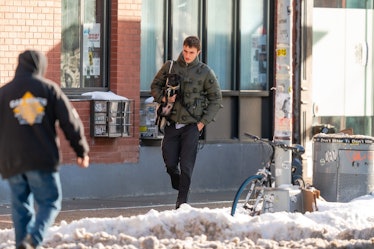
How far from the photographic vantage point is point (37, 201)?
8875 millimetres

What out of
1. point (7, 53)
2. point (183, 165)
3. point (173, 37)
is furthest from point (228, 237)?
point (173, 37)

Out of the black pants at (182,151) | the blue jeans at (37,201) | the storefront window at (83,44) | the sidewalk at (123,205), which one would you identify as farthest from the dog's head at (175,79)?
the blue jeans at (37,201)

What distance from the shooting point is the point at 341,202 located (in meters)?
13.9

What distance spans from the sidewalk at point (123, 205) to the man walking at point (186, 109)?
1387mm

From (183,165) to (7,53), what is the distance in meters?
3.33

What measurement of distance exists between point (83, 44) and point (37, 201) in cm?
708

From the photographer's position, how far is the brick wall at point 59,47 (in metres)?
14.7

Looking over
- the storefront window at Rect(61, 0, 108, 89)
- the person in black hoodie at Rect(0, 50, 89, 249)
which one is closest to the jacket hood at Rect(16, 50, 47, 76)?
the person in black hoodie at Rect(0, 50, 89, 249)

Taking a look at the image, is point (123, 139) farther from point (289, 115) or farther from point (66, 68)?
point (289, 115)

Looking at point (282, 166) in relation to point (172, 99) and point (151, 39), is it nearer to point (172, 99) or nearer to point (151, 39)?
point (172, 99)

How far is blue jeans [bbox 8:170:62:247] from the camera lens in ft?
28.8

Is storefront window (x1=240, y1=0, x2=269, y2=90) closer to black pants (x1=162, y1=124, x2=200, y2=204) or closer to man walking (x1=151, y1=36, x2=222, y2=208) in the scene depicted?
man walking (x1=151, y1=36, x2=222, y2=208)

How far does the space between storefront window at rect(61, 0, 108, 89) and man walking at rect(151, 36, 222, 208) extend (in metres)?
3.08

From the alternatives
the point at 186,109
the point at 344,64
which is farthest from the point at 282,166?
the point at 344,64
